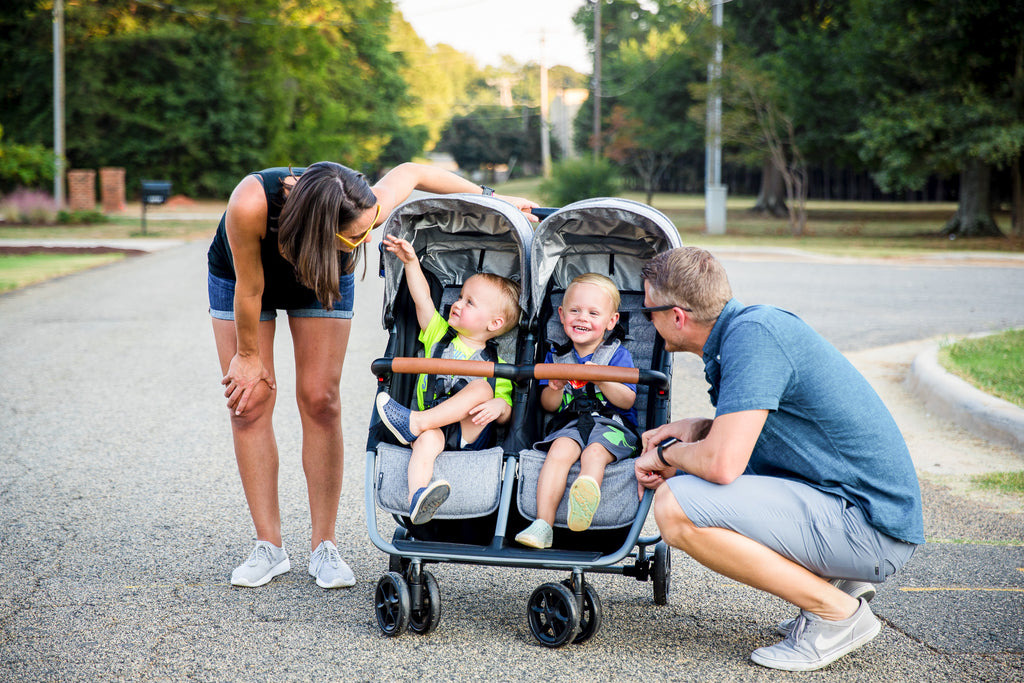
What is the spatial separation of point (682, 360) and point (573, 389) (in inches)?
214

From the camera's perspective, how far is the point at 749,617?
11.8ft

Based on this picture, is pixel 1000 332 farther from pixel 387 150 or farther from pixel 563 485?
pixel 387 150

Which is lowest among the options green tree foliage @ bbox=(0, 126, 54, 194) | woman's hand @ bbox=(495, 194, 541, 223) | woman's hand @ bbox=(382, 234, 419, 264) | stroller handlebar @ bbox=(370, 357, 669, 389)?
stroller handlebar @ bbox=(370, 357, 669, 389)

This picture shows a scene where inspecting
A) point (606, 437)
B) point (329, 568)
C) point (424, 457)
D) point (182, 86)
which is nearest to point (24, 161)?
point (182, 86)

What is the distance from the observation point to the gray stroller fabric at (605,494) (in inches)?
134

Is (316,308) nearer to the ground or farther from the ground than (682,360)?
farther from the ground

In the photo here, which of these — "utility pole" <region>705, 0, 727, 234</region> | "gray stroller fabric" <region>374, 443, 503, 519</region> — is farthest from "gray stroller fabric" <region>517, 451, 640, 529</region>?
"utility pole" <region>705, 0, 727, 234</region>

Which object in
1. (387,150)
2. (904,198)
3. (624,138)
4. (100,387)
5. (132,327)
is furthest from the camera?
(387,150)

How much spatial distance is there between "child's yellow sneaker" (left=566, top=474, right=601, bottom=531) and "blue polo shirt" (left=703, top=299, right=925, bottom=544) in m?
0.55

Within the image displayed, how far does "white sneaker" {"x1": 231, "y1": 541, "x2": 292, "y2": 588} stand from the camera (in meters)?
3.82

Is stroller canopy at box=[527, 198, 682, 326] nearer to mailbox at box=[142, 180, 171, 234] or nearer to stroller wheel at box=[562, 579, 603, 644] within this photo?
stroller wheel at box=[562, 579, 603, 644]

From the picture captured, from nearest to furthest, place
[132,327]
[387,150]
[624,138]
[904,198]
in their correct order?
[132,327], [624,138], [904,198], [387,150]

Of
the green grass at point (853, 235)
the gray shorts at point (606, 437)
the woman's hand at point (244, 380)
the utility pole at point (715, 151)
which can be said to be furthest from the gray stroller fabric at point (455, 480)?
the utility pole at point (715, 151)

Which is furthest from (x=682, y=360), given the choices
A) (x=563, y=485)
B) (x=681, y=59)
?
(x=681, y=59)
